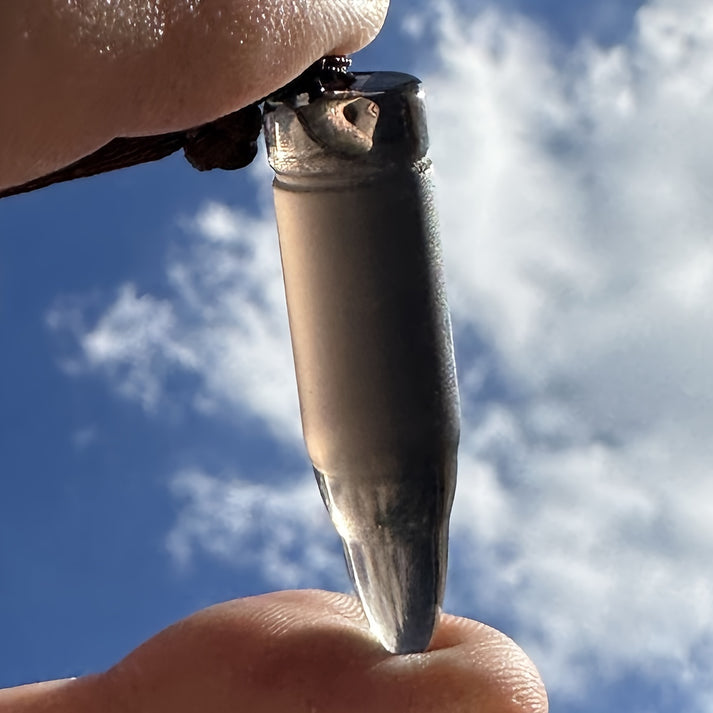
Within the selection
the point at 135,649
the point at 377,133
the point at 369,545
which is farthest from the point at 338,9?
the point at 135,649

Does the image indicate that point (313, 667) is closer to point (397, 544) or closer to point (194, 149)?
point (397, 544)

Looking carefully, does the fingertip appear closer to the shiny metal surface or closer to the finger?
the finger

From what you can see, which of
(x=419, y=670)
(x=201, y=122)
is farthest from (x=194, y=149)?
(x=419, y=670)

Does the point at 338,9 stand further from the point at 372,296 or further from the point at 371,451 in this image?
the point at 371,451

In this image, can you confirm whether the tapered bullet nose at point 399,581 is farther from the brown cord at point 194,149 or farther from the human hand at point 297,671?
the brown cord at point 194,149

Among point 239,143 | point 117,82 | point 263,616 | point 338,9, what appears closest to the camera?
point 117,82

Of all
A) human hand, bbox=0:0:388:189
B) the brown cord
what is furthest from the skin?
the brown cord
